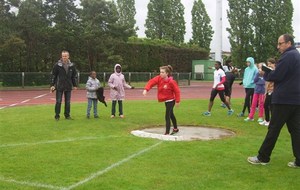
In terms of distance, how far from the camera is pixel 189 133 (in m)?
10.2

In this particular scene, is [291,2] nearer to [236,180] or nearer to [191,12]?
[191,12]

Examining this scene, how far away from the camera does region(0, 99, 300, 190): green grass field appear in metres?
6.00

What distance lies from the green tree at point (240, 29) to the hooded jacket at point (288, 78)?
165ft

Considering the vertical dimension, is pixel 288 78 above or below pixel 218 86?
above

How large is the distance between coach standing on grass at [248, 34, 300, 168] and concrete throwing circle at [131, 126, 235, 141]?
103 inches

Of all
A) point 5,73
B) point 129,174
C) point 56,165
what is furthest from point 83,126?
point 5,73

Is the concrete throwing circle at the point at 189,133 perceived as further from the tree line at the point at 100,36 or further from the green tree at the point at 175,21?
the green tree at the point at 175,21

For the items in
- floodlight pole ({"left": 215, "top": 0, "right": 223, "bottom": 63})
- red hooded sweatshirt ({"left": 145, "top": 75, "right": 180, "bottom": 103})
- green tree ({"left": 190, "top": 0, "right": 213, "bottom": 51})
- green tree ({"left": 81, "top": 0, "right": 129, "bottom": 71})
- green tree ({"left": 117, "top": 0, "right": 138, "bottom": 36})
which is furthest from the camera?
green tree ({"left": 117, "top": 0, "right": 138, "bottom": 36})

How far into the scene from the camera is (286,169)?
22.5 feet

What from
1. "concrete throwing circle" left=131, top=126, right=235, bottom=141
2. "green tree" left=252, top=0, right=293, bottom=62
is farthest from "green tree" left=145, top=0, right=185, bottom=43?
"concrete throwing circle" left=131, top=126, right=235, bottom=141

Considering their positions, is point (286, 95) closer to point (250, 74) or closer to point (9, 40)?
point (250, 74)

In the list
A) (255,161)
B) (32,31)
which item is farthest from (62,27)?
(255,161)

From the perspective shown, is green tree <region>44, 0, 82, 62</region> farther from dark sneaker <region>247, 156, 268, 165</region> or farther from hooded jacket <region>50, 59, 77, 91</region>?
dark sneaker <region>247, 156, 268, 165</region>

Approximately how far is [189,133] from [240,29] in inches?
1887
